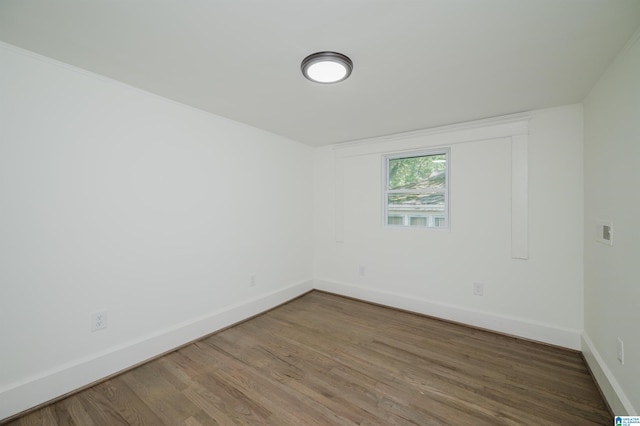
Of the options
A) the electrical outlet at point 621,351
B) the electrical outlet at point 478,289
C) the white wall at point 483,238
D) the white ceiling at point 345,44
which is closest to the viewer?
the white ceiling at point 345,44

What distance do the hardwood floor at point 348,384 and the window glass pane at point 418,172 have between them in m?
1.76

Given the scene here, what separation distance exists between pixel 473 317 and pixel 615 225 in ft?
5.28

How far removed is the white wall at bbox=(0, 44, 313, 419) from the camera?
5.44 feet

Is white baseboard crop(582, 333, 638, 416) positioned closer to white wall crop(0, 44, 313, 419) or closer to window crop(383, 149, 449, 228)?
window crop(383, 149, 449, 228)

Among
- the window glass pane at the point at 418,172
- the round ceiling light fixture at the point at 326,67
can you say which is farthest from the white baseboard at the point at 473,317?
the round ceiling light fixture at the point at 326,67

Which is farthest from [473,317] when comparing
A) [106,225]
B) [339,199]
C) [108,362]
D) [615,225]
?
[106,225]

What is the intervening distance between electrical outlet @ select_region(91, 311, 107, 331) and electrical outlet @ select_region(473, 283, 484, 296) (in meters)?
3.55

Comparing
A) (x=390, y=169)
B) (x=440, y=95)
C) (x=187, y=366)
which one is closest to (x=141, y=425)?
(x=187, y=366)

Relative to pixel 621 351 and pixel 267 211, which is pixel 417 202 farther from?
pixel 621 351

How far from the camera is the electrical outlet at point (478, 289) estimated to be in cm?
285

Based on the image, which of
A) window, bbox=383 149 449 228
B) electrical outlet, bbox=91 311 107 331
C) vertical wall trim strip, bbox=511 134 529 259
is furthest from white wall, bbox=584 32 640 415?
electrical outlet, bbox=91 311 107 331

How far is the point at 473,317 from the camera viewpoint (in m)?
2.88

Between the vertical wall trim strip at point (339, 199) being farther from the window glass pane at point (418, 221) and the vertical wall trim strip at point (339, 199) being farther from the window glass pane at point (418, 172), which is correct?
the window glass pane at point (418, 221)

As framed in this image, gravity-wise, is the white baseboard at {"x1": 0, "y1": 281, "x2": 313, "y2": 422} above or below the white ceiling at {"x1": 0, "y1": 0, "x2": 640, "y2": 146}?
below
